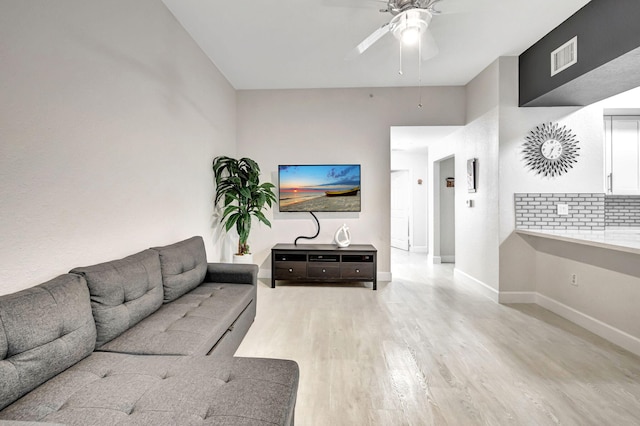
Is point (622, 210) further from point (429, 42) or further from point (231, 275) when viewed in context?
point (231, 275)

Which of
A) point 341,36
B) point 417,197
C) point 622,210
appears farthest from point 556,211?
point 417,197

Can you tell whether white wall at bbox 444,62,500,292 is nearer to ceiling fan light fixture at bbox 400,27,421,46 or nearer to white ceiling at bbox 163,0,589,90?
white ceiling at bbox 163,0,589,90

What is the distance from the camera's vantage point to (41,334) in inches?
50.4

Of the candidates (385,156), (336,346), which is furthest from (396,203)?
(336,346)

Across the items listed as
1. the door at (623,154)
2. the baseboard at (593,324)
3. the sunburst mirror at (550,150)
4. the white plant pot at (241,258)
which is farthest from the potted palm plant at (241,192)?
the door at (623,154)

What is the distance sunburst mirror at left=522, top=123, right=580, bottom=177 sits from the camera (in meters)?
3.60

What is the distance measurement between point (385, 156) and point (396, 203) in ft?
12.7

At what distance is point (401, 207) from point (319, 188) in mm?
4053

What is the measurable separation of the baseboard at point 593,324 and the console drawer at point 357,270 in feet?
6.60

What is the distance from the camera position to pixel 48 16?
165 centimetres

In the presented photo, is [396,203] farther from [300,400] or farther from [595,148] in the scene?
[300,400]

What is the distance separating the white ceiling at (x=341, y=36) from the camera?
2809 mm

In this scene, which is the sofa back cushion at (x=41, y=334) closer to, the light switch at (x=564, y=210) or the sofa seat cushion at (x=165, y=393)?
the sofa seat cushion at (x=165, y=393)

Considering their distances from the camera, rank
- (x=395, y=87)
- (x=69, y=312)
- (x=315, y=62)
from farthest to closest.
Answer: (x=395, y=87) → (x=315, y=62) → (x=69, y=312)
